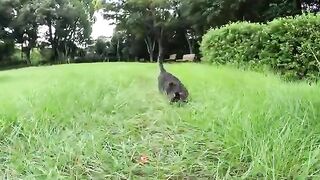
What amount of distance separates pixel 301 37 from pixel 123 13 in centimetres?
1933

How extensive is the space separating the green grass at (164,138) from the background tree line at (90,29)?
1759 cm

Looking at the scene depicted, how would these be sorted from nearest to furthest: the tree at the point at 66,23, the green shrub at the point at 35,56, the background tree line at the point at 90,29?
the background tree line at the point at 90,29, the tree at the point at 66,23, the green shrub at the point at 35,56

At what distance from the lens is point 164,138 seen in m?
2.72

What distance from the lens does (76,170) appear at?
7.33 feet

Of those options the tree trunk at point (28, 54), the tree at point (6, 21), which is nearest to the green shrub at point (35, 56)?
the tree trunk at point (28, 54)

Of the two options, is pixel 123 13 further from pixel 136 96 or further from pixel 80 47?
pixel 136 96

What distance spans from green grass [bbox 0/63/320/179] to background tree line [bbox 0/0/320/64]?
17.6 meters

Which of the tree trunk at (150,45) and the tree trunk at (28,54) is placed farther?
the tree trunk at (150,45)

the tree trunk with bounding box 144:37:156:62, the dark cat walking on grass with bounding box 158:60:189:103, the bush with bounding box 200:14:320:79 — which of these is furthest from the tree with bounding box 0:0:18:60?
the dark cat walking on grass with bounding box 158:60:189:103

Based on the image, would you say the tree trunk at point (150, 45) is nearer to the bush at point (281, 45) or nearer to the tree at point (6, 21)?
the tree at point (6, 21)

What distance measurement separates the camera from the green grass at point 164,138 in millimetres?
2193

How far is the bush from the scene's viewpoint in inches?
257

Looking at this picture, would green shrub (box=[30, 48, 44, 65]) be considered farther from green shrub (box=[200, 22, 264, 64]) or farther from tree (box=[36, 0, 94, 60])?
green shrub (box=[200, 22, 264, 64])

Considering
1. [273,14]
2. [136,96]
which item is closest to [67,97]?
[136,96]
